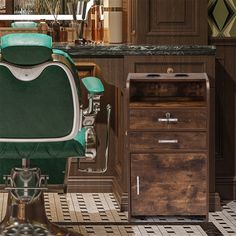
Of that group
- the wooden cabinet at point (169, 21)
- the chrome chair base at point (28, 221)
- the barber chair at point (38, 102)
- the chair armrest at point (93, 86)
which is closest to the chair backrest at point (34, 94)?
the barber chair at point (38, 102)

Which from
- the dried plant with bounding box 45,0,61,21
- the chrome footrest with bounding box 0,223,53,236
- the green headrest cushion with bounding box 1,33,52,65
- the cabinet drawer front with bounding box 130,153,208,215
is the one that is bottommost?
the chrome footrest with bounding box 0,223,53,236

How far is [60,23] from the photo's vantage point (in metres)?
6.00

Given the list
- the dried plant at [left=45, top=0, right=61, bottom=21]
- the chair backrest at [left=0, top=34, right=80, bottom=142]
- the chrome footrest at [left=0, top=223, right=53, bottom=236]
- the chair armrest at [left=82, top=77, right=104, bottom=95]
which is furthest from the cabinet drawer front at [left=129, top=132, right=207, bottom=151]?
the dried plant at [left=45, top=0, right=61, bottom=21]

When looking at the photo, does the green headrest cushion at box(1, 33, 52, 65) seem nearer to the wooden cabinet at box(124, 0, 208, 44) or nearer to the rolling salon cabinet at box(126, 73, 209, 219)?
the rolling salon cabinet at box(126, 73, 209, 219)

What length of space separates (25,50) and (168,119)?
1194 millimetres

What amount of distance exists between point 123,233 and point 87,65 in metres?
1.32

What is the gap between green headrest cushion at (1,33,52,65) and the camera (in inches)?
164

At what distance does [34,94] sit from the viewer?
167 inches

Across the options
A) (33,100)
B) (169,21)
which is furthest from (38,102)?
(169,21)

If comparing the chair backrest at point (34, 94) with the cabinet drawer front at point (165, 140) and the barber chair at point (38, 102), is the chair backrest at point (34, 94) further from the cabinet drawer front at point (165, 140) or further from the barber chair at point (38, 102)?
the cabinet drawer front at point (165, 140)

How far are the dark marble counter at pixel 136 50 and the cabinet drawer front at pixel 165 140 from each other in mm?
518

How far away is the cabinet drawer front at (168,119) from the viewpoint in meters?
5.07

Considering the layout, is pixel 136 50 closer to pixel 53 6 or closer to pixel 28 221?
pixel 53 6

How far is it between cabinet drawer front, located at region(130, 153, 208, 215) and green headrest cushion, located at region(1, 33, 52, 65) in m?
1.11
